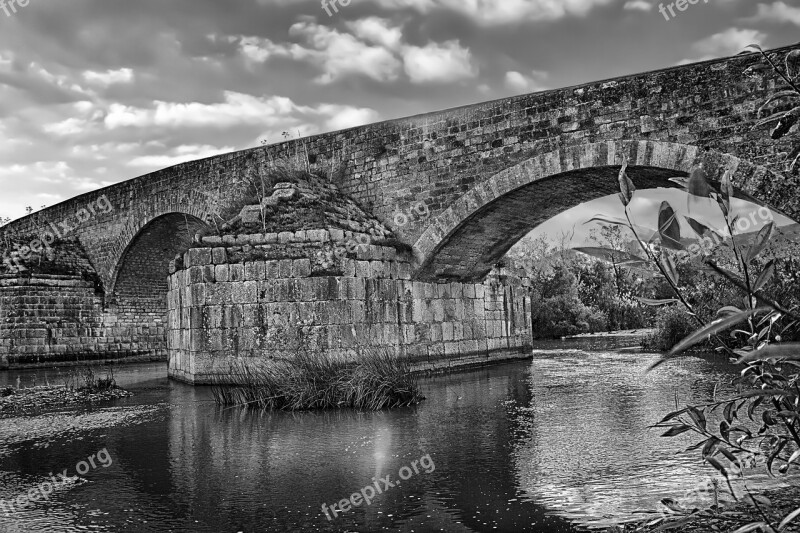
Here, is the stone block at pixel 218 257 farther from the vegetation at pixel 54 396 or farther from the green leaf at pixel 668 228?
the green leaf at pixel 668 228

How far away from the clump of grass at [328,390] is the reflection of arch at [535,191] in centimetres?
357

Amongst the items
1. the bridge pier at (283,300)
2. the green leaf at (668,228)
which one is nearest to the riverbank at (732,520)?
the green leaf at (668,228)

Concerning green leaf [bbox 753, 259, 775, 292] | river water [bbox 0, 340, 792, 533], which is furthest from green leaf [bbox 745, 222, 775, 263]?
river water [bbox 0, 340, 792, 533]

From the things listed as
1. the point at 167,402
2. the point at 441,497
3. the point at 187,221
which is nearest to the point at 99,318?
the point at 187,221

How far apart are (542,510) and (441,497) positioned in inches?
25.4

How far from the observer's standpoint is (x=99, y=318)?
20203mm

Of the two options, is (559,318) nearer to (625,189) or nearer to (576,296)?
(576,296)

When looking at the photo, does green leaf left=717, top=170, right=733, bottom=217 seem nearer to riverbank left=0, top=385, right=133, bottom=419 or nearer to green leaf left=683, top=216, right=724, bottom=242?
green leaf left=683, top=216, right=724, bottom=242

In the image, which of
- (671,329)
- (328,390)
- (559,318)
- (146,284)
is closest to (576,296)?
(559,318)

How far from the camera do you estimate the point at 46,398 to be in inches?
397

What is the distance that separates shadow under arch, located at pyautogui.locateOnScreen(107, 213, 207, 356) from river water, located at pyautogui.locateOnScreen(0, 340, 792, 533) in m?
10.8

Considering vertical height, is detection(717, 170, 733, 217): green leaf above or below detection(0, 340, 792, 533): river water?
above

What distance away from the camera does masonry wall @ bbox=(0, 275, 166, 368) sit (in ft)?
60.6

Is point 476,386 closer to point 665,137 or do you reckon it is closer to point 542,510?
point 665,137
